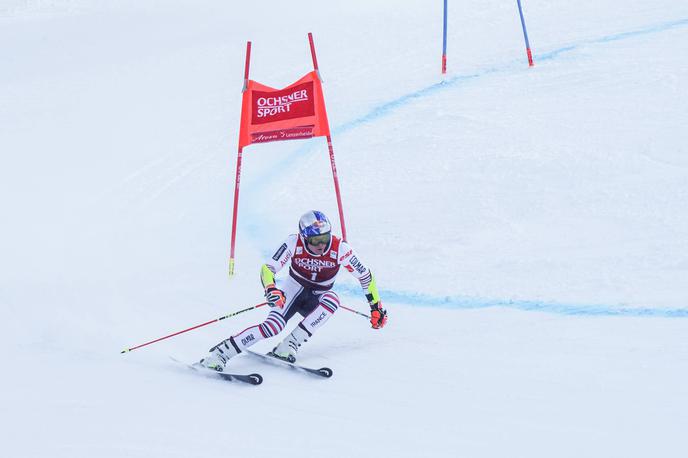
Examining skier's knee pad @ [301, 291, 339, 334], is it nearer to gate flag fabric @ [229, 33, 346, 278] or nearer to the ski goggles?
the ski goggles

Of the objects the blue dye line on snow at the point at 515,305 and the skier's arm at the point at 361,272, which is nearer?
the skier's arm at the point at 361,272

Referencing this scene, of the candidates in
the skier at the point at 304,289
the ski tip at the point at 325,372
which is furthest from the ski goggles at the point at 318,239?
the ski tip at the point at 325,372

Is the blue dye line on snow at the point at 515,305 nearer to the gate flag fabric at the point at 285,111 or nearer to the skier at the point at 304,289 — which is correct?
the skier at the point at 304,289

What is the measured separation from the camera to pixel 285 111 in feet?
25.9

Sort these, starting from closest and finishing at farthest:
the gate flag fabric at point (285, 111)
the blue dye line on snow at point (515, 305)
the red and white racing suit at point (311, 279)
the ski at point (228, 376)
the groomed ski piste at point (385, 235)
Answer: the groomed ski piste at point (385, 235), the ski at point (228, 376), the red and white racing suit at point (311, 279), the blue dye line on snow at point (515, 305), the gate flag fabric at point (285, 111)

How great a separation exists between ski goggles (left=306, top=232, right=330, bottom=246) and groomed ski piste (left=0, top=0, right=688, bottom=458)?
0.88 metres

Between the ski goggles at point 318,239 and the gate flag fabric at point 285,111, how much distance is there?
1.84 metres

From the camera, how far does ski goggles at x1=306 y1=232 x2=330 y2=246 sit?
6258 millimetres

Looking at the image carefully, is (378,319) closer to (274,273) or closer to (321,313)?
(321,313)

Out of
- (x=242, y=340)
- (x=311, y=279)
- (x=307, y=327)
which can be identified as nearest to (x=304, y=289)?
(x=311, y=279)

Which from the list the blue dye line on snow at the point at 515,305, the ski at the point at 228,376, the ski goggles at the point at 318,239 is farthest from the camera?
the blue dye line on snow at the point at 515,305

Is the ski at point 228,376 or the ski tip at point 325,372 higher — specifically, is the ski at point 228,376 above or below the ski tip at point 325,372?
above

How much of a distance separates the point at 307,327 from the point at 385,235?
7.88ft

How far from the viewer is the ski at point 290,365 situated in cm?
590
